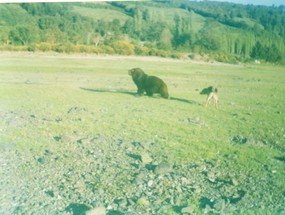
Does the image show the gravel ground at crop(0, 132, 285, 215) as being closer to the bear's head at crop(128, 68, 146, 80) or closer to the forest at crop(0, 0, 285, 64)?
the forest at crop(0, 0, 285, 64)

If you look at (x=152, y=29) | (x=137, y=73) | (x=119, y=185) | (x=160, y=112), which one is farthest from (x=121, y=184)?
(x=137, y=73)

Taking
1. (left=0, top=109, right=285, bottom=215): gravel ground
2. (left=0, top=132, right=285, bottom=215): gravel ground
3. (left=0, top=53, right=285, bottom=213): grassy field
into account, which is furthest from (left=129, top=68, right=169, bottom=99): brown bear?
(left=0, top=132, right=285, bottom=215): gravel ground

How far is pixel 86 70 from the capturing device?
1202cm

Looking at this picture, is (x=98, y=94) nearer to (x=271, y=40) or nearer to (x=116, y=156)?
(x=116, y=156)

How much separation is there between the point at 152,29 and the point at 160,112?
239cm

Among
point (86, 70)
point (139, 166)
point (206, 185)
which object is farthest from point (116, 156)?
point (86, 70)

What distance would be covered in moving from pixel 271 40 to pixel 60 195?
5.71 meters

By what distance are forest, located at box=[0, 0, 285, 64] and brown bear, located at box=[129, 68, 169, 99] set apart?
2.10 feet

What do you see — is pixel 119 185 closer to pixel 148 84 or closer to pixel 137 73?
pixel 148 84

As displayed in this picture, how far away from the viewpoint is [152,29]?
9.73 metres

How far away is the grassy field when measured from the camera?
21.3ft

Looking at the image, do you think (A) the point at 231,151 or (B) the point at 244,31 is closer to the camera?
(A) the point at 231,151

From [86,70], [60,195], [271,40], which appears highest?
[271,40]

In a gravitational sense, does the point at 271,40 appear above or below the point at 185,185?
above
